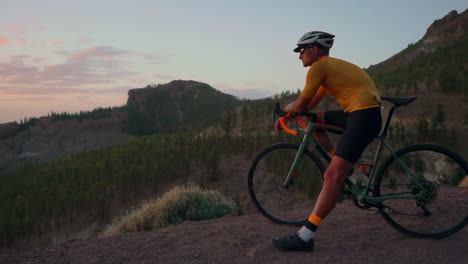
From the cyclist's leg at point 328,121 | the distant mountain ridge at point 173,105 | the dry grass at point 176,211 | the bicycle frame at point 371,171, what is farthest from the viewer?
the distant mountain ridge at point 173,105

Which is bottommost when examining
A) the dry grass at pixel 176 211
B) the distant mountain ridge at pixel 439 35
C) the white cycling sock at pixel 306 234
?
the dry grass at pixel 176 211

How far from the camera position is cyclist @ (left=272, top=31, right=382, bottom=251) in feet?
12.4

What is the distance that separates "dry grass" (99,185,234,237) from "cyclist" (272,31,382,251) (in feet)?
8.14

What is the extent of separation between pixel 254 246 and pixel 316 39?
2.10 metres

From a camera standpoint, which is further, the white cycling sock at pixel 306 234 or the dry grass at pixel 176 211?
the dry grass at pixel 176 211

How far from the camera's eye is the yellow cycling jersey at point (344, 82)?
12.4 feet

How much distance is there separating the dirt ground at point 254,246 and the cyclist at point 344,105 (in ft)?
0.91

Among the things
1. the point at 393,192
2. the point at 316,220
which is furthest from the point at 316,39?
the point at 393,192

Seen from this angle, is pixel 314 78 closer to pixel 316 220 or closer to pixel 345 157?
pixel 345 157

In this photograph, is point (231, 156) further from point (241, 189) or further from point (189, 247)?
point (189, 247)

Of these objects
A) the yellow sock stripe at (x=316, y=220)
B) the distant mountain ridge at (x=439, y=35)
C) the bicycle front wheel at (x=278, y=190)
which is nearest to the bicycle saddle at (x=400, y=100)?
the bicycle front wheel at (x=278, y=190)

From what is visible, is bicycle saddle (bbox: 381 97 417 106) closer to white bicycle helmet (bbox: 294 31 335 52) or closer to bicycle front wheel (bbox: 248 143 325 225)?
white bicycle helmet (bbox: 294 31 335 52)

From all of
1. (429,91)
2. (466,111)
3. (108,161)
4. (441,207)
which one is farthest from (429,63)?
(441,207)

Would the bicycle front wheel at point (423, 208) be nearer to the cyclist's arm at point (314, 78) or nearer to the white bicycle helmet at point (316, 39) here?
the cyclist's arm at point (314, 78)
